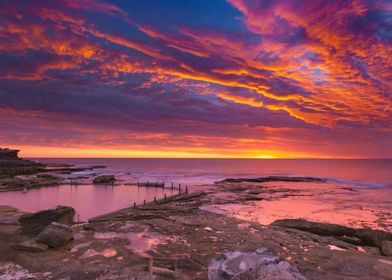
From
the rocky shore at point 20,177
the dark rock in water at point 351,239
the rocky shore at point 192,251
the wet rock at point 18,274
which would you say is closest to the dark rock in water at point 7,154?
the rocky shore at point 20,177

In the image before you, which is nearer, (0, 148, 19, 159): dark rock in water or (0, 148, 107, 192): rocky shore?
(0, 148, 107, 192): rocky shore

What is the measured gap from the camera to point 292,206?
4322cm

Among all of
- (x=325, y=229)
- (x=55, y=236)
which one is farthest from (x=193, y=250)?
(x=325, y=229)

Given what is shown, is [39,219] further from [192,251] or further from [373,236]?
[373,236]

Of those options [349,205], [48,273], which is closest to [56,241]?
[48,273]

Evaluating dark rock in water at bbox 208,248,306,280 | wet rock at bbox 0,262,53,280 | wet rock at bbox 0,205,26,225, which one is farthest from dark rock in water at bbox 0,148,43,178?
dark rock in water at bbox 208,248,306,280

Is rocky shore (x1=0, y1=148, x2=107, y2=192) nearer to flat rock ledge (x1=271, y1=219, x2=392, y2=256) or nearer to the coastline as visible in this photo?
the coastline

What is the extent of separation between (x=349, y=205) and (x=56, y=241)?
1740 inches

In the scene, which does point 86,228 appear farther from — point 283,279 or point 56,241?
point 283,279

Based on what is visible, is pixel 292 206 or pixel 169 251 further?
pixel 292 206

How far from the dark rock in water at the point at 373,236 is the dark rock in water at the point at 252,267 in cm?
1655

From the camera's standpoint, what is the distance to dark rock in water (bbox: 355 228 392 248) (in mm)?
21641

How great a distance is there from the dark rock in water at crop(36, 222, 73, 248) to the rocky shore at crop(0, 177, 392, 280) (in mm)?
68

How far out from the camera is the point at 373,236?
2208 cm
